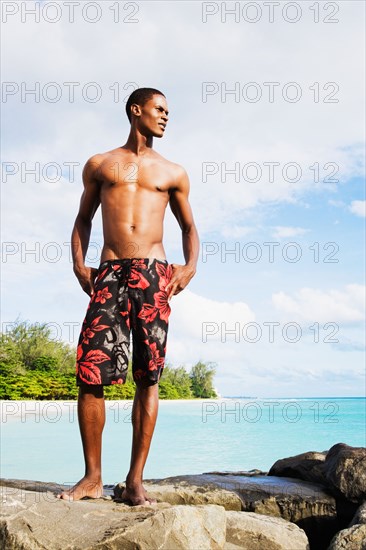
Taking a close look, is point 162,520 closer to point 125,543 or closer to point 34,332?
point 125,543

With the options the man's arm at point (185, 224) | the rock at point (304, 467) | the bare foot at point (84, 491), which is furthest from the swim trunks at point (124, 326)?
the rock at point (304, 467)

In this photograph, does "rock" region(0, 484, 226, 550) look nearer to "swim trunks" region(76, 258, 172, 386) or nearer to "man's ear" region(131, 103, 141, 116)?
"swim trunks" region(76, 258, 172, 386)

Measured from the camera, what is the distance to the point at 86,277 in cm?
372

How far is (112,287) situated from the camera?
3.57m

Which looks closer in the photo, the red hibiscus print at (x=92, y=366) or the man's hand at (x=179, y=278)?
the red hibiscus print at (x=92, y=366)

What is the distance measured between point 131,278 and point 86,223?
0.60m

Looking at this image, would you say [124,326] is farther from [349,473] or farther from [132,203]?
[349,473]

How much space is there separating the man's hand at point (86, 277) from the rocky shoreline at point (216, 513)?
45.7 inches

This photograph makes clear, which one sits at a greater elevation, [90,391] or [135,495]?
[90,391]

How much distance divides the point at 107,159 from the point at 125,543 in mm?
2154

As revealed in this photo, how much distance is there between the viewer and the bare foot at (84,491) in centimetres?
343

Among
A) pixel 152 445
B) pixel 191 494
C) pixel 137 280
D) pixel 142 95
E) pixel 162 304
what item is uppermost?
pixel 142 95

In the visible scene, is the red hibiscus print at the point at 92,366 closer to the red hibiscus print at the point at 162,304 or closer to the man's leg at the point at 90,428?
the man's leg at the point at 90,428

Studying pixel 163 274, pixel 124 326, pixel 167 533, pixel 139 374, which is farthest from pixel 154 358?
pixel 167 533
